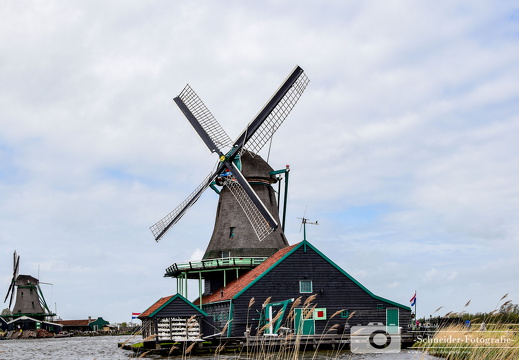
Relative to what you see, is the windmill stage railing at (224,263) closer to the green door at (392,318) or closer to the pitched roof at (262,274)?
the pitched roof at (262,274)

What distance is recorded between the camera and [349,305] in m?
31.8

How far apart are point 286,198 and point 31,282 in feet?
180

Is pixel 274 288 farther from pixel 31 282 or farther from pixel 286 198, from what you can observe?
pixel 31 282

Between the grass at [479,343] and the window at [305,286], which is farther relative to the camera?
the window at [305,286]

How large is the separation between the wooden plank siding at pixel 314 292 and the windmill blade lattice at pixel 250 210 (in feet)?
11.5

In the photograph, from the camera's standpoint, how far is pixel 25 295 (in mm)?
83438

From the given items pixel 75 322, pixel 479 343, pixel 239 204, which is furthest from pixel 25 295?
pixel 479 343

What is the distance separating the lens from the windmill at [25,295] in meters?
82.8

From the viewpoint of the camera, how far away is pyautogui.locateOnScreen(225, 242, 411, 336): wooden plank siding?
31078 millimetres

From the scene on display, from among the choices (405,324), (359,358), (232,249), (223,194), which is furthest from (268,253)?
(359,358)

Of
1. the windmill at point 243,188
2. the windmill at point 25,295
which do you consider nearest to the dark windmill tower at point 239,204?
the windmill at point 243,188

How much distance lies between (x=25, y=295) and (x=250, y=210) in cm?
5559

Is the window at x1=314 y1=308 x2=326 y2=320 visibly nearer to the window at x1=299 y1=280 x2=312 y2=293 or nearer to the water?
the window at x1=299 y1=280 x2=312 y2=293

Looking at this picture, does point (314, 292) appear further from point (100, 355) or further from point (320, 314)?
point (100, 355)
